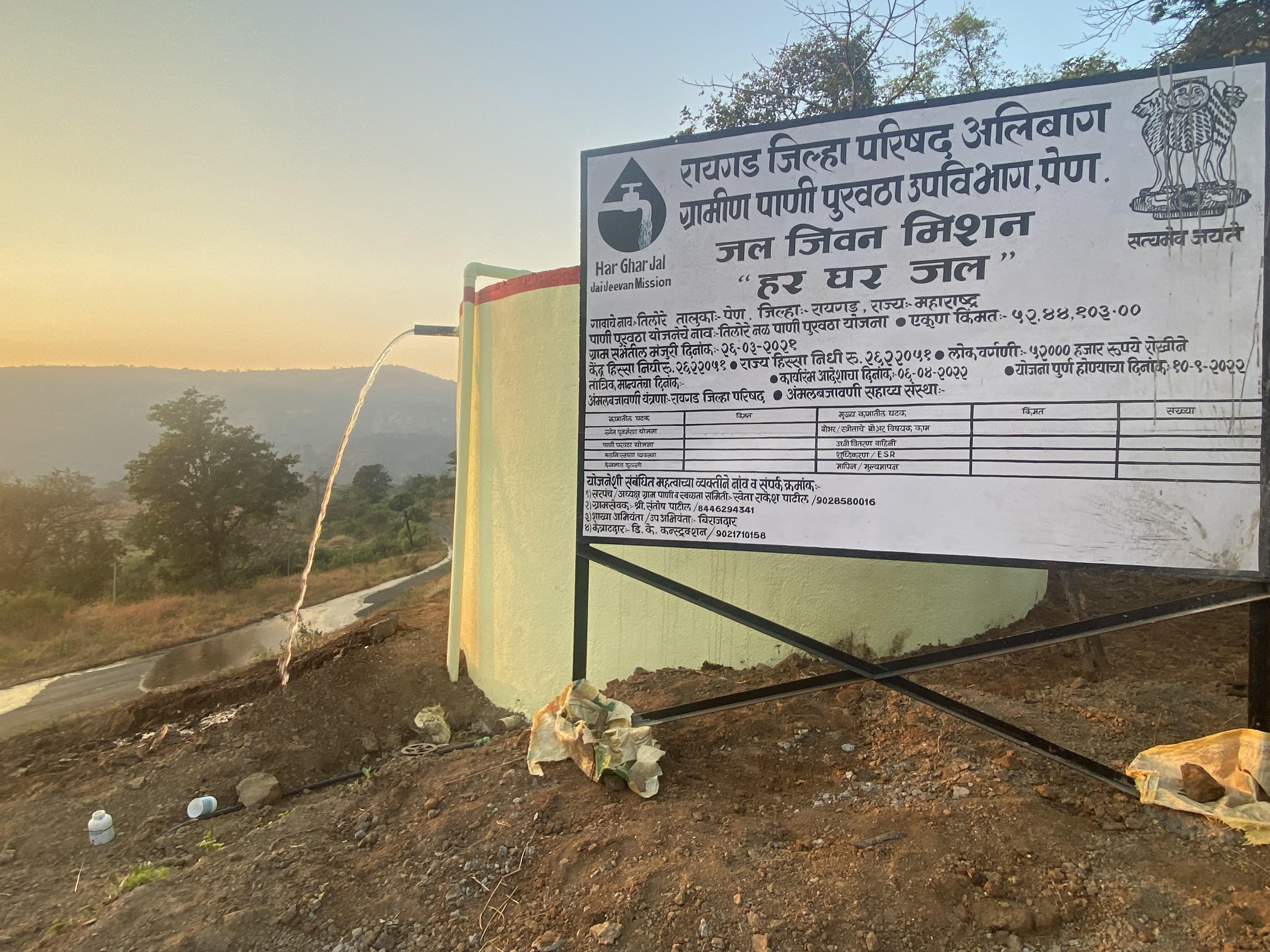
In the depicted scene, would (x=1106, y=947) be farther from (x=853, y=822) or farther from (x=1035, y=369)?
(x=1035, y=369)

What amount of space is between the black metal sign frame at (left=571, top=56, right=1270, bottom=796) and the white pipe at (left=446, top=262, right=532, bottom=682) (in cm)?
284

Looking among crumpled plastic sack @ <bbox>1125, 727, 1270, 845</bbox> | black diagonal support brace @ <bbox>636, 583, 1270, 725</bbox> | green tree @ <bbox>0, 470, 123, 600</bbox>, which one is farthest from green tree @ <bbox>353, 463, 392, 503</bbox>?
crumpled plastic sack @ <bbox>1125, 727, 1270, 845</bbox>

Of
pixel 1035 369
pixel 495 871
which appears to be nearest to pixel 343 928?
pixel 495 871

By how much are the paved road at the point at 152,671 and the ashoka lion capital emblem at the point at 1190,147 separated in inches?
514

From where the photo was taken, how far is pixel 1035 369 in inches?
102

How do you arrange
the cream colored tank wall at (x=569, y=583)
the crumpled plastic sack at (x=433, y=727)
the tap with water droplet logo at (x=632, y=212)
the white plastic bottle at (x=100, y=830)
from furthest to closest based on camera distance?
the crumpled plastic sack at (x=433, y=727) < the cream colored tank wall at (x=569, y=583) < the white plastic bottle at (x=100, y=830) < the tap with water droplet logo at (x=632, y=212)

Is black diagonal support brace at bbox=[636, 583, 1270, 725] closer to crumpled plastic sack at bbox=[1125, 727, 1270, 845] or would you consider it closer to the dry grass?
crumpled plastic sack at bbox=[1125, 727, 1270, 845]

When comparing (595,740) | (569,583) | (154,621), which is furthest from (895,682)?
(154,621)

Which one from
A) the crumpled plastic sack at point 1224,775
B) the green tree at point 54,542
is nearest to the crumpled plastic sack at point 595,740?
the crumpled plastic sack at point 1224,775

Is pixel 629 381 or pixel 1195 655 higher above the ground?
pixel 629 381

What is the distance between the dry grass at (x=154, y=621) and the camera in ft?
54.3

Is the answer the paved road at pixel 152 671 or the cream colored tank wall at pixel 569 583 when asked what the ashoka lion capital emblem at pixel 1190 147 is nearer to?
the cream colored tank wall at pixel 569 583

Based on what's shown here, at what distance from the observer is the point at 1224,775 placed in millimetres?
2592

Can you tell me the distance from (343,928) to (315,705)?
13.2 ft
